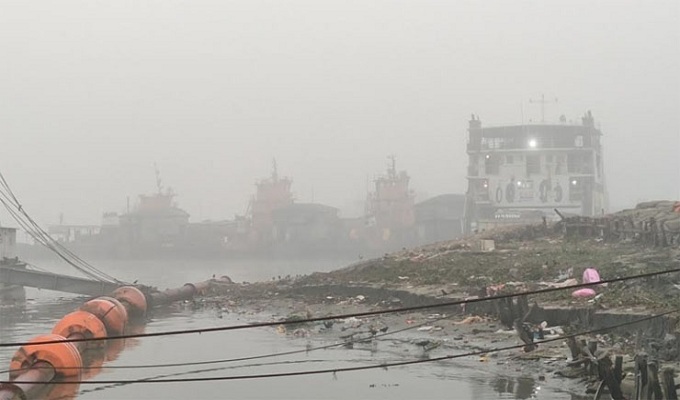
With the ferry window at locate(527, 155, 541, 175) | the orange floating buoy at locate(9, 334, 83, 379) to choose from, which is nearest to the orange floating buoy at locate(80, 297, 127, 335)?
the orange floating buoy at locate(9, 334, 83, 379)

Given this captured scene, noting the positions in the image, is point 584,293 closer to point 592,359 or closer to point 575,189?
point 592,359

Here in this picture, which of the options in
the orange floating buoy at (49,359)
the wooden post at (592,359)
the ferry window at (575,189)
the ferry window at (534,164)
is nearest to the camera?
the wooden post at (592,359)

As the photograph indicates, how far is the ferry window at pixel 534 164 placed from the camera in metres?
59.0

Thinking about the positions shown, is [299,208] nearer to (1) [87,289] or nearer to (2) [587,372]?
(1) [87,289]

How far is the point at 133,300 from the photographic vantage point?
2150 centimetres

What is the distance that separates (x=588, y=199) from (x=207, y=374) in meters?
52.1

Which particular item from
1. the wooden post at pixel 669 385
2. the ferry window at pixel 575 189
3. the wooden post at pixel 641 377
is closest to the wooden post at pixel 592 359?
the wooden post at pixel 641 377

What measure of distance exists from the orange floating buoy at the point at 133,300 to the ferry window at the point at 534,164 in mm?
43211

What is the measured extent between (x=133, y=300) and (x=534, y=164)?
44.6 meters

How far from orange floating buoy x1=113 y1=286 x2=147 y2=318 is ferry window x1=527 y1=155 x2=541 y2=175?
43211mm

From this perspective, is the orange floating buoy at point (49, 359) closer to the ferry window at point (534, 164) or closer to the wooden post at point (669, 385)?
the wooden post at point (669, 385)

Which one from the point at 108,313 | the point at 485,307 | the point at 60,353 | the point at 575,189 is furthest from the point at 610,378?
the point at 575,189

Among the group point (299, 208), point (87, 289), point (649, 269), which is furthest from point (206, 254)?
point (649, 269)

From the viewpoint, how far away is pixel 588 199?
58844 millimetres
